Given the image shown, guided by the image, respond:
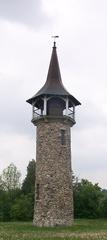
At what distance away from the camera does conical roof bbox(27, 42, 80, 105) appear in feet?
114

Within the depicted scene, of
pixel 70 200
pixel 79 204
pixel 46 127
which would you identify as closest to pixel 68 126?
pixel 46 127

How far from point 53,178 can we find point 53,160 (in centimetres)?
128

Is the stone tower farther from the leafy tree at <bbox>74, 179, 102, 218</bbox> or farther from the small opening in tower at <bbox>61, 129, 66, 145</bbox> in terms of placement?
the leafy tree at <bbox>74, 179, 102, 218</bbox>

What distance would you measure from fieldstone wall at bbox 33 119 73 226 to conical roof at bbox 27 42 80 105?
215cm

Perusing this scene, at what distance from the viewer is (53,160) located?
109 ft

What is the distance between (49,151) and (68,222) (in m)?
5.26

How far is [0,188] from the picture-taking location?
228ft

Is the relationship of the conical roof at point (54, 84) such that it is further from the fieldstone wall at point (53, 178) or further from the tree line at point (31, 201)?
the tree line at point (31, 201)

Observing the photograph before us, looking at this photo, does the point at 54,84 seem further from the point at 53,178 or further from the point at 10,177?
the point at 10,177

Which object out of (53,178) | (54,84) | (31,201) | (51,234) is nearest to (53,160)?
(53,178)

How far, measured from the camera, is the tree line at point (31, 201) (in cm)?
5166

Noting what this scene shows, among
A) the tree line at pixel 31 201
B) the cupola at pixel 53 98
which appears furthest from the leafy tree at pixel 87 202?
the cupola at pixel 53 98

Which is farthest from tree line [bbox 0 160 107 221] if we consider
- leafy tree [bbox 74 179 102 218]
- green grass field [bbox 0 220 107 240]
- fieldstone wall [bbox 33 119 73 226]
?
green grass field [bbox 0 220 107 240]

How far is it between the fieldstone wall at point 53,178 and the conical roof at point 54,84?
2147mm
